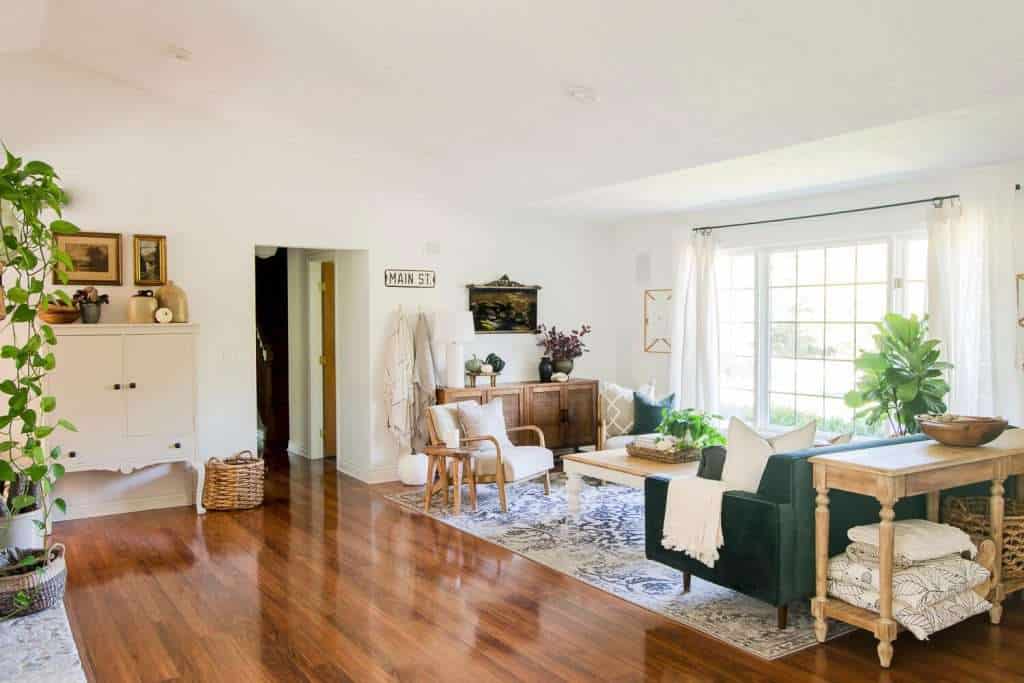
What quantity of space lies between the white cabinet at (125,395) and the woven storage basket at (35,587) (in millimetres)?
3518

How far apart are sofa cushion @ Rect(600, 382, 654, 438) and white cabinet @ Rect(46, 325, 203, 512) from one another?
11.3 feet

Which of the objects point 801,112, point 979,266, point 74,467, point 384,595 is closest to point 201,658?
point 384,595

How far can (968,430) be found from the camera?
12.8 feet

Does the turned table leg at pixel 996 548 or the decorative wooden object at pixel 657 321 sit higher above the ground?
the decorative wooden object at pixel 657 321

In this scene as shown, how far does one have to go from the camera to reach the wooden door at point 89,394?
224 inches

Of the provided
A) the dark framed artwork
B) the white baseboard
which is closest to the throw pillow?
the dark framed artwork

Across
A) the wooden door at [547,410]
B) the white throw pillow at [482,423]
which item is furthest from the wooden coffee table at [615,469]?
the wooden door at [547,410]

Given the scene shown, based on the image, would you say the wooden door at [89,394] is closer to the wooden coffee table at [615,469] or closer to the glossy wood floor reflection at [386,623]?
the glossy wood floor reflection at [386,623]

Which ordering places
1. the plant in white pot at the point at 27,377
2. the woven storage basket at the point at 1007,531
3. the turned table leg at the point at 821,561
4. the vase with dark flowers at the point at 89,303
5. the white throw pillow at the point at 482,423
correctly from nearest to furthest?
the plant in white pot at the point at 27,377 < the turned table leg at the point at 821,561 < the woven storage basket at the point at 1007,531 < the vase with dark flowers at the point at 89,303 < the white throw pillow at the point at 482,423

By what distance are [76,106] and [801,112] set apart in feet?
16.6

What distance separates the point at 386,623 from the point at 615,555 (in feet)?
5.36

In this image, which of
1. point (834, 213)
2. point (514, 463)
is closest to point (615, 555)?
point (514, 463)

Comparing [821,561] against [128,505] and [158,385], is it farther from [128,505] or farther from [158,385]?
[128,505]

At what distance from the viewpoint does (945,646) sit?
3.71 meters
